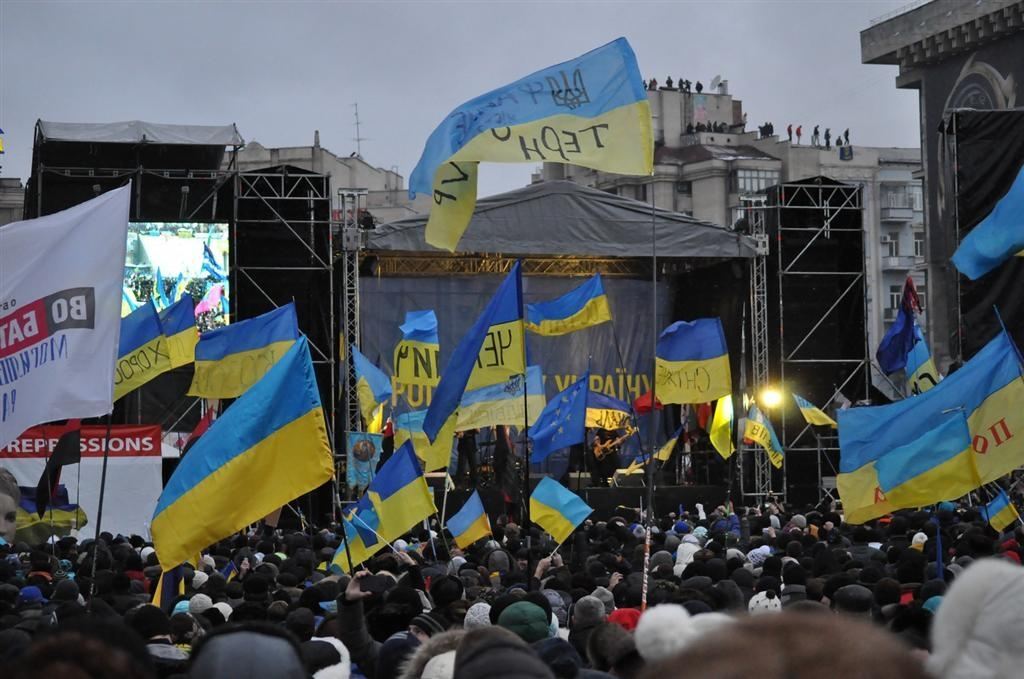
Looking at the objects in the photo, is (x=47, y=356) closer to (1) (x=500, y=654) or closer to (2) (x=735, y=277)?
(1) (x=500, y=654)

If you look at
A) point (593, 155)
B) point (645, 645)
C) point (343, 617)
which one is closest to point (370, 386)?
point (593, 155)

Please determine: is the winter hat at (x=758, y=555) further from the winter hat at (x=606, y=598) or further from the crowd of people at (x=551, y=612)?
the winter hat at (x=606, y=598)

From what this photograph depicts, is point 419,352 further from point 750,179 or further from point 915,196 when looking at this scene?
point 915,196

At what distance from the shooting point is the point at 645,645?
3830 millimetres

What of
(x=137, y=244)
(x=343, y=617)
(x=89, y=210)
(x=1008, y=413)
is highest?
(x=137, y=244)

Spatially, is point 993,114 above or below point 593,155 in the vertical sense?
above

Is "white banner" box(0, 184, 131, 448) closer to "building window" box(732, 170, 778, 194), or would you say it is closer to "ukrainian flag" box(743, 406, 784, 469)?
"ukrainian flag" box(743, 406, 784, 469)

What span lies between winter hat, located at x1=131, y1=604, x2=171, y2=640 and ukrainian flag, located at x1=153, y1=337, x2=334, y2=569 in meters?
1.57

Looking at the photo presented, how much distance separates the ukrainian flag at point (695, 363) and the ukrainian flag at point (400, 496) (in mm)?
9536

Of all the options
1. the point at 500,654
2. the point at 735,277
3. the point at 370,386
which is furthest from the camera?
the point at 735,277

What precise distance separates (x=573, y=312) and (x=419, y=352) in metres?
2.01

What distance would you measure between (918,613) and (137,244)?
21487 millimetres

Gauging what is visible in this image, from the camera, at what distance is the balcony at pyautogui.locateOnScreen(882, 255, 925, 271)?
65.6 metres

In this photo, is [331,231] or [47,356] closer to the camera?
[47,356]
